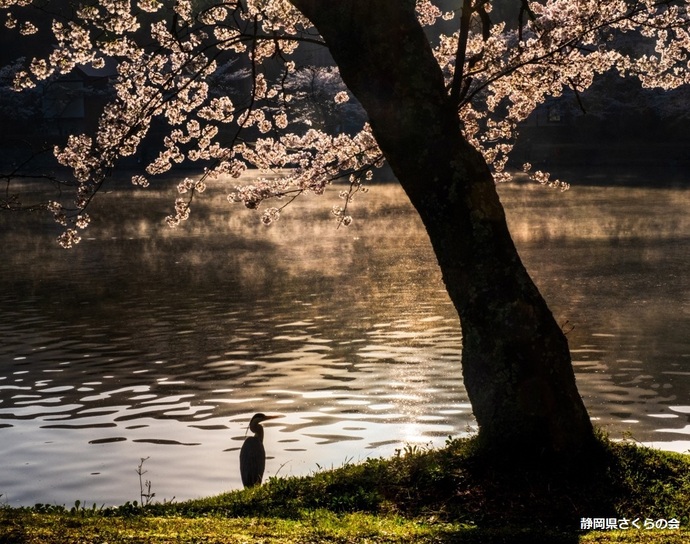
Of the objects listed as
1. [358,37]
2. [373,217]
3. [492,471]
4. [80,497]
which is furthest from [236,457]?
[373,217]

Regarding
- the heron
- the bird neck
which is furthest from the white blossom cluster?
the heron

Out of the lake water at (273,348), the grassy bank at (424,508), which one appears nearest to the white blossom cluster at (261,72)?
the lake water at (273,348)

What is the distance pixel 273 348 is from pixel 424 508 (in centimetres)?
1172

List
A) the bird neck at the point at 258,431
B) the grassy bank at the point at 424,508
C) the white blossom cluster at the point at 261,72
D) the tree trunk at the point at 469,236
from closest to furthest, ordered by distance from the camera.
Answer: the grassy bank at the point at 424,508, the tree trunk at the point at 469,236, the bird neck at the point at 258,431, the white blossom cluster at the point at 261,72

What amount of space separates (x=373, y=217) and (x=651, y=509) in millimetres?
37201

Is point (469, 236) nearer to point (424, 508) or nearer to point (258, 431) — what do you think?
point (424, 508)

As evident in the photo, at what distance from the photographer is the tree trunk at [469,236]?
9.24 m

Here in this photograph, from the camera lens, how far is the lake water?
14.3m

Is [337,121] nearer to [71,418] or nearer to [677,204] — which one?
[677,204]

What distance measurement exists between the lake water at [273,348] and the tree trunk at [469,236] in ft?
15.4

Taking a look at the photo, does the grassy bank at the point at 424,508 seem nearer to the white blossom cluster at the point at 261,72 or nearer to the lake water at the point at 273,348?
the lake water at the point at 273,348

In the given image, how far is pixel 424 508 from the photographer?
353 inches

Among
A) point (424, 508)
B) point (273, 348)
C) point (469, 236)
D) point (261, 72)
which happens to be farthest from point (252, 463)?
point (273, 348)

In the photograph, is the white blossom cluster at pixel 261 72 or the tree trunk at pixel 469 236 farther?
the white blossom cluster at pixel 261 72
